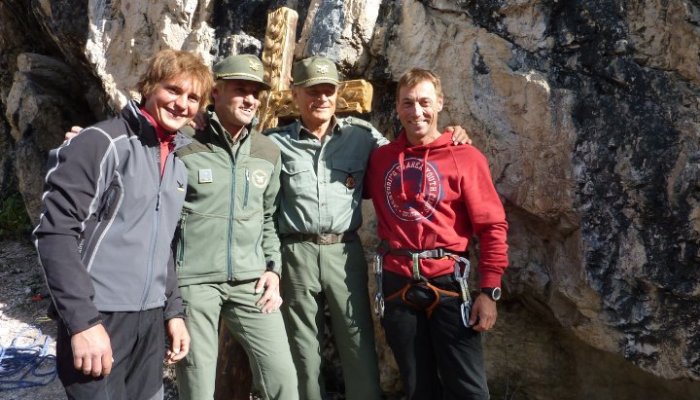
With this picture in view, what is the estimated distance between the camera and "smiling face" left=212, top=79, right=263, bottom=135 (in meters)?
3.30

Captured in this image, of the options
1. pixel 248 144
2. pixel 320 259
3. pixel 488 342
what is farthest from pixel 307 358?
pixel 488 342

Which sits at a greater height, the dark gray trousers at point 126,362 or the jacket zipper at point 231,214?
the jacket zipper at point 231,214

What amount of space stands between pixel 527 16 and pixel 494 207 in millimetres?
1518

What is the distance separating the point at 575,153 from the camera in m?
3.76

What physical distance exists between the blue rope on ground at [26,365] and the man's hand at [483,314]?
14.1ft

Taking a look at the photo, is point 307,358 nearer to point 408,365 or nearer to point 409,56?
point 408,365

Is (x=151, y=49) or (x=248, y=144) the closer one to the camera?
(x=248, y=144)

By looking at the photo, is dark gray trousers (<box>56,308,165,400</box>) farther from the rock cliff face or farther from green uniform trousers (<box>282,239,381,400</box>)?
the rock cliff face

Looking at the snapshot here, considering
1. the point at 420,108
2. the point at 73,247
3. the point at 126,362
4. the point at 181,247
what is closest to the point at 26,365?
the point at 181,247

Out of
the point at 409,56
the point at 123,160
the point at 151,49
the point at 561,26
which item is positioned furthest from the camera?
the point at 151,49

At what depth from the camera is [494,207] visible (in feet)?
10.6

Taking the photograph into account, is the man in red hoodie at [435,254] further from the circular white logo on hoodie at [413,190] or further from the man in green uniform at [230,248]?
the man in green uniform at [230,248]

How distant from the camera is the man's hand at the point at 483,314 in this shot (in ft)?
10.4

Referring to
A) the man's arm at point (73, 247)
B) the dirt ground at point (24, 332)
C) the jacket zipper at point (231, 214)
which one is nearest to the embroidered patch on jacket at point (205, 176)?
the jacket zipper at point (231, 214)
